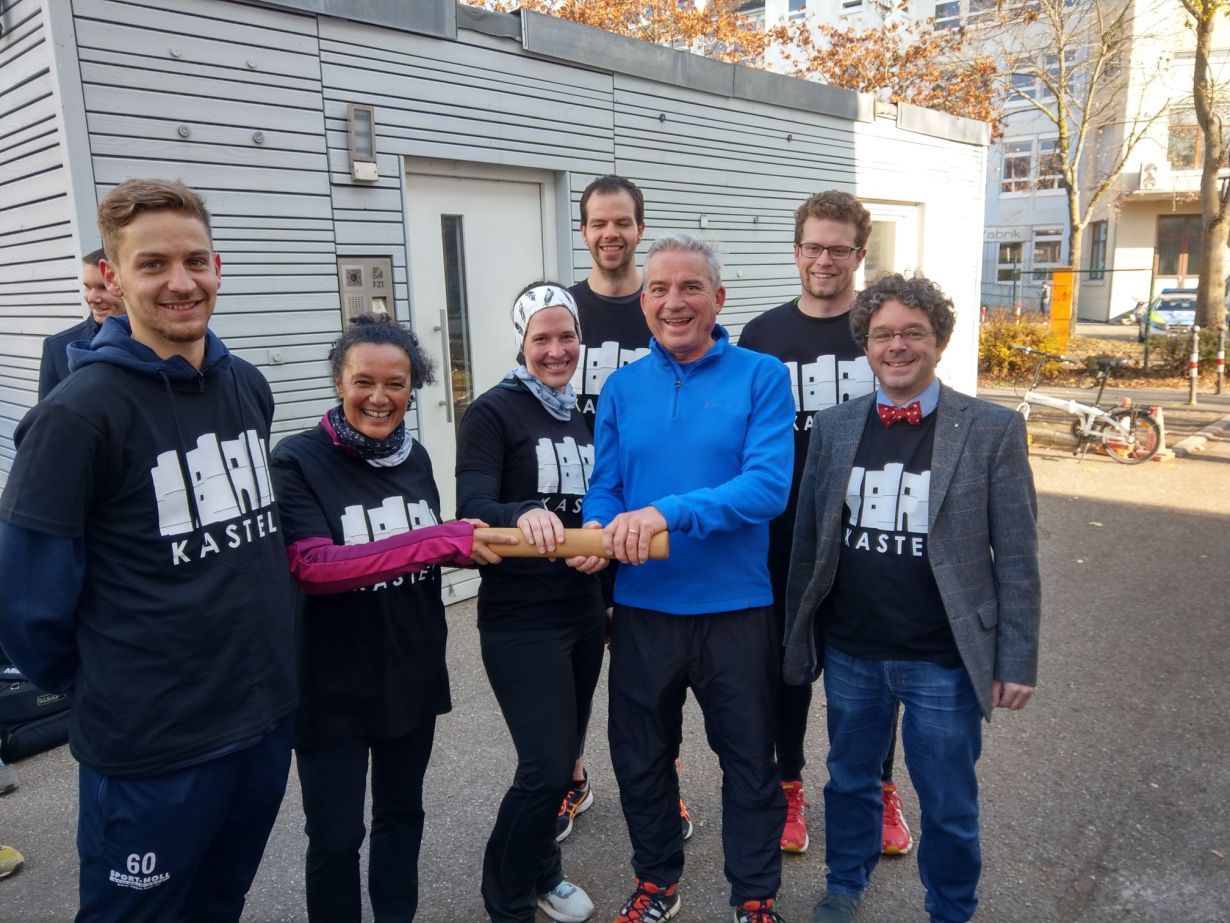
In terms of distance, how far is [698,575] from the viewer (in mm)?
2551

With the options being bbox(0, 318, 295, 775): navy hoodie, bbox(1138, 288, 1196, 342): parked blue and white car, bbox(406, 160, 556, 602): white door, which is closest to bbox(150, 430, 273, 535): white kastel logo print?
bbox(0, 318, 295, 775): navy hoodie

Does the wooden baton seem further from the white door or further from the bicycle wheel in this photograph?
the bicycle wheel

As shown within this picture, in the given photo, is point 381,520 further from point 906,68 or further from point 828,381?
point 906,68

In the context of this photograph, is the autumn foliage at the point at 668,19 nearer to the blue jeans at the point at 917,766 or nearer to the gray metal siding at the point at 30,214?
the gray metal siding at the point at 30,214

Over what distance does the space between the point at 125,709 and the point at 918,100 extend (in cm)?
2313

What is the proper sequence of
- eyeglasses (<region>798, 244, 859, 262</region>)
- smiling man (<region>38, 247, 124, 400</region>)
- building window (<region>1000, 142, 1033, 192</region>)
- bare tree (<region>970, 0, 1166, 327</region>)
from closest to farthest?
eyeglasses (<region>798, 244, 859, 262</region>) < smiling man (<region>38, 247, 124, 400</region>) < bare tree (<region>970, 0, 1166, 327</region>) < building window (<region>1000, 142, 1033, 192</region>)

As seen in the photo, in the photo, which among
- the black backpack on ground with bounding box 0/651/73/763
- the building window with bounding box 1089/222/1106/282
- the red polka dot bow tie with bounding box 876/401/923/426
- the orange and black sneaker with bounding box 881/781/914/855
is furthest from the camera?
the building window with bounding box 1089/222/1106/282

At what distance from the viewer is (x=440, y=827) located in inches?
134

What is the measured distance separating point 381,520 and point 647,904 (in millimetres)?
1475

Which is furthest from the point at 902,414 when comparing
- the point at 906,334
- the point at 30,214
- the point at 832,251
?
the point at 30,214

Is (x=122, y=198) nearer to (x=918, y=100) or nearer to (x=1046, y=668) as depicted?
(x=1046, y=668)

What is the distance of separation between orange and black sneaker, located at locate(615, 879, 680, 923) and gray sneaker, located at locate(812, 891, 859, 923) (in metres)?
0.48

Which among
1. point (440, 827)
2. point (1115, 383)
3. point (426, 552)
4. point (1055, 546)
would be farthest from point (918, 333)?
point (1115, 383)

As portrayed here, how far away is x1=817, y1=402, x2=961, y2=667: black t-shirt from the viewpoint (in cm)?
253
